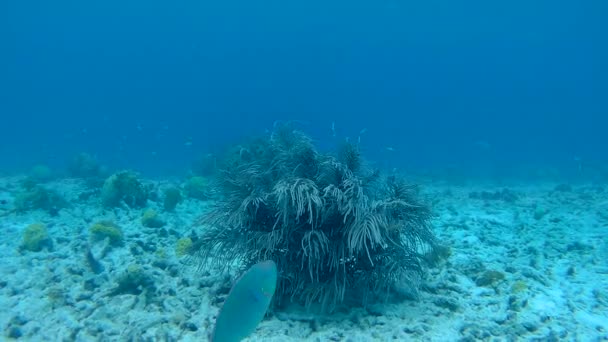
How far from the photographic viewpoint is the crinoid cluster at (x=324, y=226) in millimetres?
5453

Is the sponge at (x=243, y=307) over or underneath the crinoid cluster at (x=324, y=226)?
underneath

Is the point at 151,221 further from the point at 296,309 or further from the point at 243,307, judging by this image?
the point at 243,307

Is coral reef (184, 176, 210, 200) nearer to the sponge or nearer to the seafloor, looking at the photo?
the seafloor

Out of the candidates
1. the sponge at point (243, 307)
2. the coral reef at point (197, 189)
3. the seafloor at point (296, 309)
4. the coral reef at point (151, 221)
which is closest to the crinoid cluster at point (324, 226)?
the seafloor at point (296, 309)

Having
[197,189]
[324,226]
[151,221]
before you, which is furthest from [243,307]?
[197,189]

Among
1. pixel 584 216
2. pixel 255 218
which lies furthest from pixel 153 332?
pixel 584 216

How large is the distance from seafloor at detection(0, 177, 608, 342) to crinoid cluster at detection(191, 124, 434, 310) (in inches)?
19.1

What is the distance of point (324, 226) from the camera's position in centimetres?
570

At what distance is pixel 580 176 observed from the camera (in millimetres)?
25406

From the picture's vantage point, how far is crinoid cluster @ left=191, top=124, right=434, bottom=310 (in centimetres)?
545

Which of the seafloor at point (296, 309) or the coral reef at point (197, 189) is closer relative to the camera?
the seafloor at point (296, 309)

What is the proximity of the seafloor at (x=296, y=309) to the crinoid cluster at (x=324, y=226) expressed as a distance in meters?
0.49

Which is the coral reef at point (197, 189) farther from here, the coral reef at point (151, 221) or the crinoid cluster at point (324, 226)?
the crinoid cluster at point (324, 226)

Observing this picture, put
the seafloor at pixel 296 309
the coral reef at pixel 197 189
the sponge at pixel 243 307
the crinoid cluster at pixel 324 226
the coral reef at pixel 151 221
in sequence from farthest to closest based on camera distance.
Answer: the coral reef at pixel 197 189
the coral reef at pixel 151 221
the crinoid cluster at pixel 324 226
the seafloor at pixel 296 309
the sponge at pixel 243 307
